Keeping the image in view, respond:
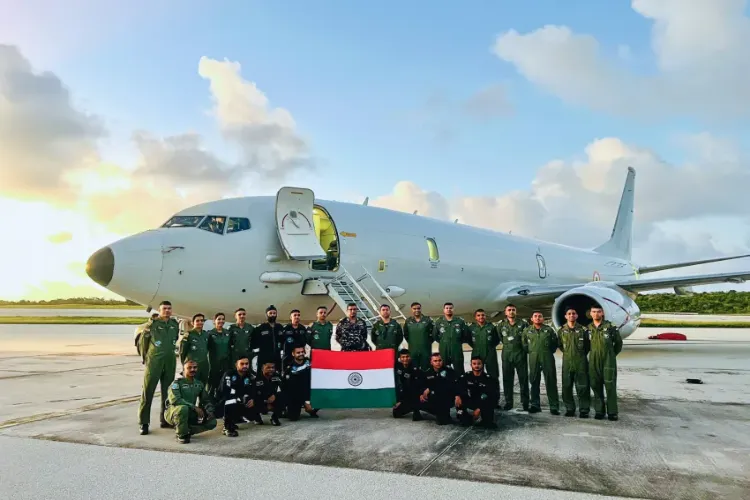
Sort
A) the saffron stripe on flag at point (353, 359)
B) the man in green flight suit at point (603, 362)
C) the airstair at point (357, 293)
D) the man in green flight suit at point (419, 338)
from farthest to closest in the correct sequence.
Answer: the airstair at point (357, 293), the man in green flight suit at point (419, 338), the saffron stripe on flag at point (353, 359), the man in green flight suit at point (603, 362)

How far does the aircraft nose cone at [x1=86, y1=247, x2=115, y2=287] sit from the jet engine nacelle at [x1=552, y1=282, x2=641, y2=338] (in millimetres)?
8655

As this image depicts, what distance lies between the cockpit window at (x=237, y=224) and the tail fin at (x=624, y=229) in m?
17.7

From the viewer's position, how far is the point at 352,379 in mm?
7367

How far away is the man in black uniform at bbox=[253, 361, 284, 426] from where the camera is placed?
21.6 ft

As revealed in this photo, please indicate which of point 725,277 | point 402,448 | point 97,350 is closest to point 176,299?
point 402,448

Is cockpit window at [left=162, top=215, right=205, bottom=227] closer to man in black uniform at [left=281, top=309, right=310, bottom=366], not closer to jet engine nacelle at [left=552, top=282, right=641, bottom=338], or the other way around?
man in black uniform at [left=281, top=309, right=310, bottom=366]

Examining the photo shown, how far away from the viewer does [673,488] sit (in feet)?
13.6

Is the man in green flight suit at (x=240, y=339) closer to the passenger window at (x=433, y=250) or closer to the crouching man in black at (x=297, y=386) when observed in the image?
the crouching man in black at (x=297, y=386)

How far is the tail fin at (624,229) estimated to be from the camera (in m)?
24.3

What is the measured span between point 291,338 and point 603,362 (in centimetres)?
401

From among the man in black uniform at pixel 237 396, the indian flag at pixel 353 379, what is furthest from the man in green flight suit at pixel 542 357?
Result: the man in black uniform at pixel 237 396

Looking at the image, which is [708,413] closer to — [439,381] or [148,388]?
[439,381]

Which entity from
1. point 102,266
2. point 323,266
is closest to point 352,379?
point 323,266

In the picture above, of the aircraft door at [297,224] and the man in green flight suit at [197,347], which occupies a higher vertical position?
the aircraft door at [297,224]
